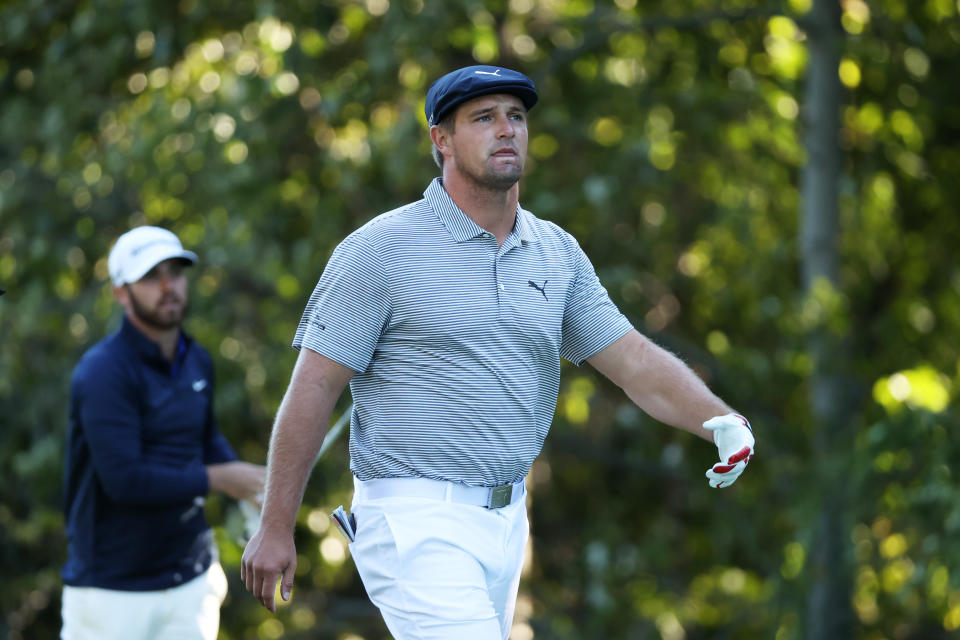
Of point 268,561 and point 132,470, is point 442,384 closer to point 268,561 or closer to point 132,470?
point 268,561

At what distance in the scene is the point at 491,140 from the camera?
353 cm

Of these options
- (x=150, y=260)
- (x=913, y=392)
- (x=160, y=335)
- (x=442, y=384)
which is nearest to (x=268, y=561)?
(x=442, y=384)

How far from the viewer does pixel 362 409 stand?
3.58 meters

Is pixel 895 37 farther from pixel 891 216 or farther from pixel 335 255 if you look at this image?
pixel 335 255

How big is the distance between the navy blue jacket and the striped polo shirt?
108 cm

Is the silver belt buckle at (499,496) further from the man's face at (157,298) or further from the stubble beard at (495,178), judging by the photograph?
the man's face at (157,298)

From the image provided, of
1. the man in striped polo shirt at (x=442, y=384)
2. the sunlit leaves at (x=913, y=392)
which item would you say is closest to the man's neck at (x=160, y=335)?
the man in striped polo shirt at (x=442, y=384)

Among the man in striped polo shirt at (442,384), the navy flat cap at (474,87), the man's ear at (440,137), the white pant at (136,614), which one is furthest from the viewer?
the white pant at (136,614)

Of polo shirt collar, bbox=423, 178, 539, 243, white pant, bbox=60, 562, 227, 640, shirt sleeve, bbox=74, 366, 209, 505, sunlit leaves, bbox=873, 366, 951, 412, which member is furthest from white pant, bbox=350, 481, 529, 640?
sunlit leaves, bbox=873, 366, 951, 412

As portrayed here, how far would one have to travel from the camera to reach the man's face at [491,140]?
3.53 meters

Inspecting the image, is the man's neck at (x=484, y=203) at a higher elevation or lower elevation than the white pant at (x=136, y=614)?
higher

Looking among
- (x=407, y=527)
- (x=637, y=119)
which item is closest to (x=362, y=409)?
(x=407, y=527)

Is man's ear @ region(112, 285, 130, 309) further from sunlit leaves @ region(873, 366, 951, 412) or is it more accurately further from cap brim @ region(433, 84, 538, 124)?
sunlit leaves @ region(873, 366, 951, 412)

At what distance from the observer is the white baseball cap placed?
15.3 feet
